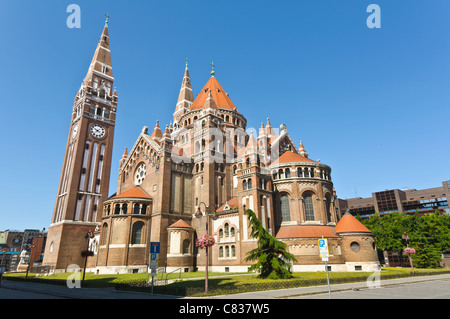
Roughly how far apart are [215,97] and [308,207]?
3167cm

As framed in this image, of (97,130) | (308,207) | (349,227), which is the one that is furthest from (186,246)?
(97,130)

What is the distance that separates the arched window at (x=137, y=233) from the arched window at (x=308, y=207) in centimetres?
2432

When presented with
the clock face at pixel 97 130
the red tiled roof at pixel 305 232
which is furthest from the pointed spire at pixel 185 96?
the red tiled roof at pixel 305 232

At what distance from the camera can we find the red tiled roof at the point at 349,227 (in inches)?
1460

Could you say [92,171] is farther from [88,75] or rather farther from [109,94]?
[88,75]

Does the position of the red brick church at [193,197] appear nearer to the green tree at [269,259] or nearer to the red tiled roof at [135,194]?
the red tiled roof at [135,194]

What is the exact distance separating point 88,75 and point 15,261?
77.9 metres

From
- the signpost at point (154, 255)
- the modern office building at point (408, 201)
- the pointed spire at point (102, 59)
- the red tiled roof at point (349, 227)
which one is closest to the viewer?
the signpost at point (154, 255)

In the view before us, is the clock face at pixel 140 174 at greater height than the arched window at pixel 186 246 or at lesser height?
greater

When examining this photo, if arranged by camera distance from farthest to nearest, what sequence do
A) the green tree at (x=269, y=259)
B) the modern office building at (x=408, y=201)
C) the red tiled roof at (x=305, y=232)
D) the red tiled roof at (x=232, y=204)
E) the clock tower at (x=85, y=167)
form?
the modern office building at (x=408, y=201) < the clock tower at (x=85, y=167) < the red tiled roof at (x=232, y=204) < the red tiled roof at (x=305, y=232) < the green tree at (x=269, y=259)

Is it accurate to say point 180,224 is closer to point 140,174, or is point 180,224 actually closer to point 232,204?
point 232,204

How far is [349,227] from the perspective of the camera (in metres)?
37.7
